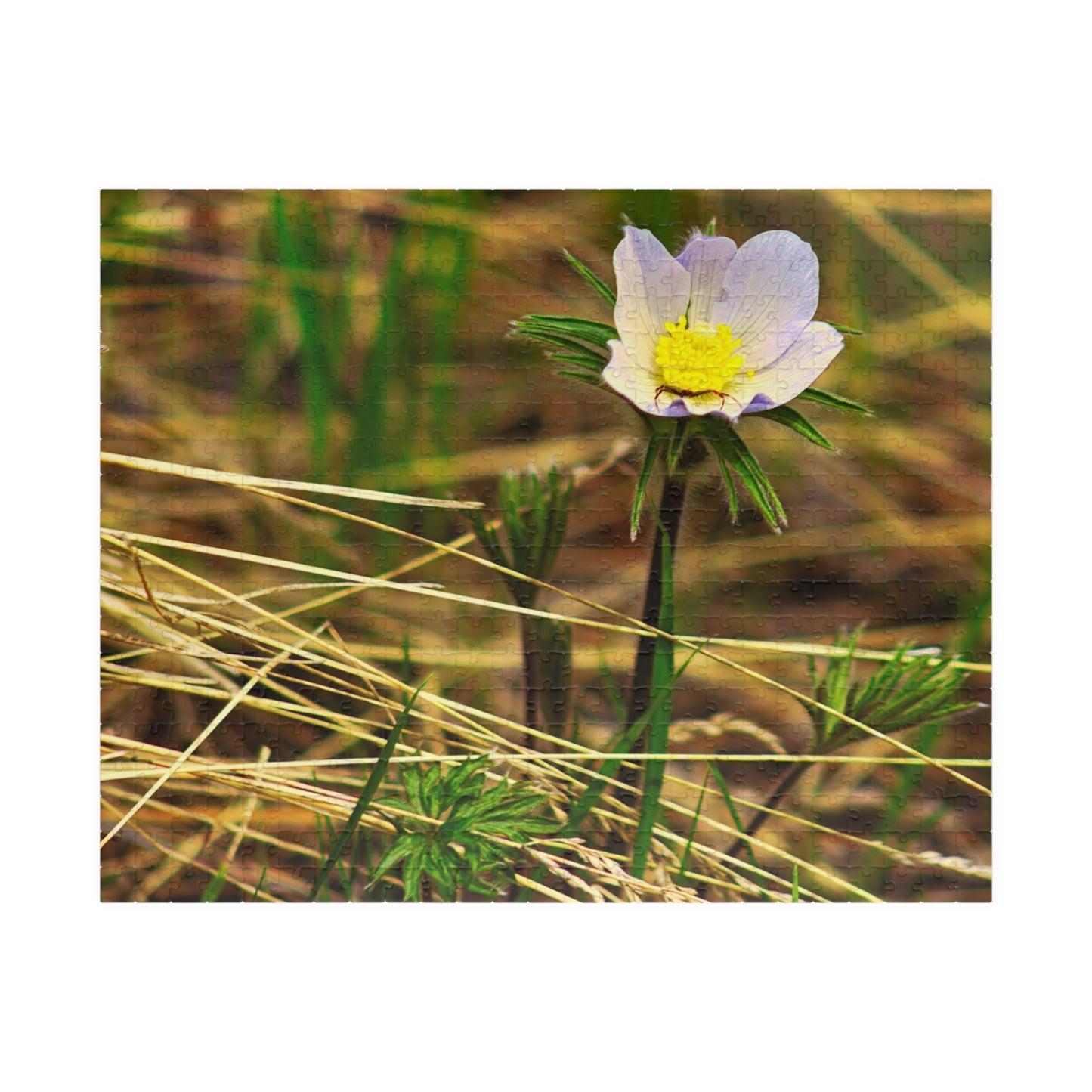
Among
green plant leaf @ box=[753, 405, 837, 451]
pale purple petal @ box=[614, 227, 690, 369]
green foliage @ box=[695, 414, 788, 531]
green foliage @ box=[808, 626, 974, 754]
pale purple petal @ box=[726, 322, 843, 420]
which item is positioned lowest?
green foliage @ box=[808, 626, 974, 754]

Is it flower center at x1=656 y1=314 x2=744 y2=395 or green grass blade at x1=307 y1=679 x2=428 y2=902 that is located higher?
flower center at x1=656 y1=314 x2=744 y2=395

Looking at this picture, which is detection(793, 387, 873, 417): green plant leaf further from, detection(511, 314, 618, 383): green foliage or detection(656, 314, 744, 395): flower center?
detection(511, 314, 618, 383): green foliage

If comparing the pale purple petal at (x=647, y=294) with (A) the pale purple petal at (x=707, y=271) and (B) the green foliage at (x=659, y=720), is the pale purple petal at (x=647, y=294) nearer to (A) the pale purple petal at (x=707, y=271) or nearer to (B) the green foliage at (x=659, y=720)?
(A) the pale purple petal at (x=707, y=271)

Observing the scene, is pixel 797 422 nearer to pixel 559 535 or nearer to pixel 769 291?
pixel 769 291

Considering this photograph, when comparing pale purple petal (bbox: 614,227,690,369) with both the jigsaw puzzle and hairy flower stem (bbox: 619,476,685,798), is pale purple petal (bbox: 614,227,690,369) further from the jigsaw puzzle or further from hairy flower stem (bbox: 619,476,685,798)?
hairy flower stem (bbox: 619,476,685,798)

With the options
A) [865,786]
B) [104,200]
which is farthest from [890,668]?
[104,200]

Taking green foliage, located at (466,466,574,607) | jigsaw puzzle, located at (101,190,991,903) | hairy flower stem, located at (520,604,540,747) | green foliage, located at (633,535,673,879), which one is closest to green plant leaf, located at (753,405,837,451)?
jigsaw puzzle, located at (101,190,991,903)

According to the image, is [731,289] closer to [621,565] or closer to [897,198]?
[897,198]
